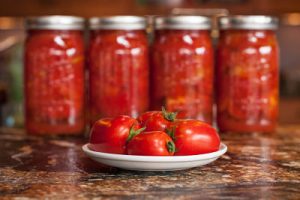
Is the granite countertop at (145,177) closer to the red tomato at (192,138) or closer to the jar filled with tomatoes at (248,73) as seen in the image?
the red tomato at (192,138)

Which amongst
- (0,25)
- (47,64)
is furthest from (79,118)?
(0,25)

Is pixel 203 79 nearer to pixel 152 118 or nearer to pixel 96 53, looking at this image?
pixel 96 53

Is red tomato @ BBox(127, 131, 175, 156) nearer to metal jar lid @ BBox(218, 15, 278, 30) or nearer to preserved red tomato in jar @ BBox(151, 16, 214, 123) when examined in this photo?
preserved red tomato in jar @ BBox(151, 16, 214, 123)

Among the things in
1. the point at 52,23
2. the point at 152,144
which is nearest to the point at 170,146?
the point at 152,144

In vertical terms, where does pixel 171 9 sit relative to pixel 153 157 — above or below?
above

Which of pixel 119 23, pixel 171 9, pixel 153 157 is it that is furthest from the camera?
pixel 171 9

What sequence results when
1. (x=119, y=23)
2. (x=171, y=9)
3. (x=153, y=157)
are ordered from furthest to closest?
(x=171, y=9) < (x=119, y=23) < (x=153, y=157)

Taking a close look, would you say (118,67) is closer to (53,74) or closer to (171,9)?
(53,74)
